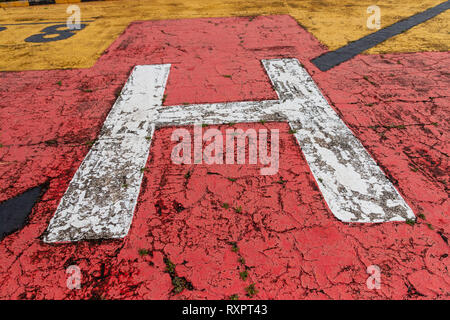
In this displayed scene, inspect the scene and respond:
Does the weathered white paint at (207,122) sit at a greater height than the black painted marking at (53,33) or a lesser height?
lesser

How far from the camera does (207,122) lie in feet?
11.7

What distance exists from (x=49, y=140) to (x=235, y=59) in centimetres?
335

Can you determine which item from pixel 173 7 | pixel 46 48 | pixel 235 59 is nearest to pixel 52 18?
pixel 46 48

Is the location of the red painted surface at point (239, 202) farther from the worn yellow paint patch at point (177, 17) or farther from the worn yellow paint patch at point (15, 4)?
the worn yellow paint patch at point (15, 4)

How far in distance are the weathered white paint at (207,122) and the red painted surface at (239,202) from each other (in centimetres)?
12

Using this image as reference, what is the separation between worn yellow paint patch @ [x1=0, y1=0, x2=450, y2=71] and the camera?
527 centimetres

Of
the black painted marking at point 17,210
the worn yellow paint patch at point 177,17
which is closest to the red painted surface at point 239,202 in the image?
the black painted marking at point 17,210

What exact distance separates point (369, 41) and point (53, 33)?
725 cm

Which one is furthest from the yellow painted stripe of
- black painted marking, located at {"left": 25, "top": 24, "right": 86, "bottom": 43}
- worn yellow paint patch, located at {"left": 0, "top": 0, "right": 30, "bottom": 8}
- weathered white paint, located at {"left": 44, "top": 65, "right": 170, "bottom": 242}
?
weathered white paint, located at {"left": 44, "top": 65, "right": 170, "bottom": 242}

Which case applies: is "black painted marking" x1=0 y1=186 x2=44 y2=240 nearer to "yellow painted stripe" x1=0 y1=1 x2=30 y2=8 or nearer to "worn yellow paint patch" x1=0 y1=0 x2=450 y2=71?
"worn yellow paint patch" x1=0 y1=0 x2=450 y2=71

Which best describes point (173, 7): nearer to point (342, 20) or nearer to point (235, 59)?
point (235, 59)

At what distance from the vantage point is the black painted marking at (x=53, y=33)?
620 cm

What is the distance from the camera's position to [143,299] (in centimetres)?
201

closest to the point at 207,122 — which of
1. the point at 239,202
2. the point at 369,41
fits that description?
the point at 239,202
